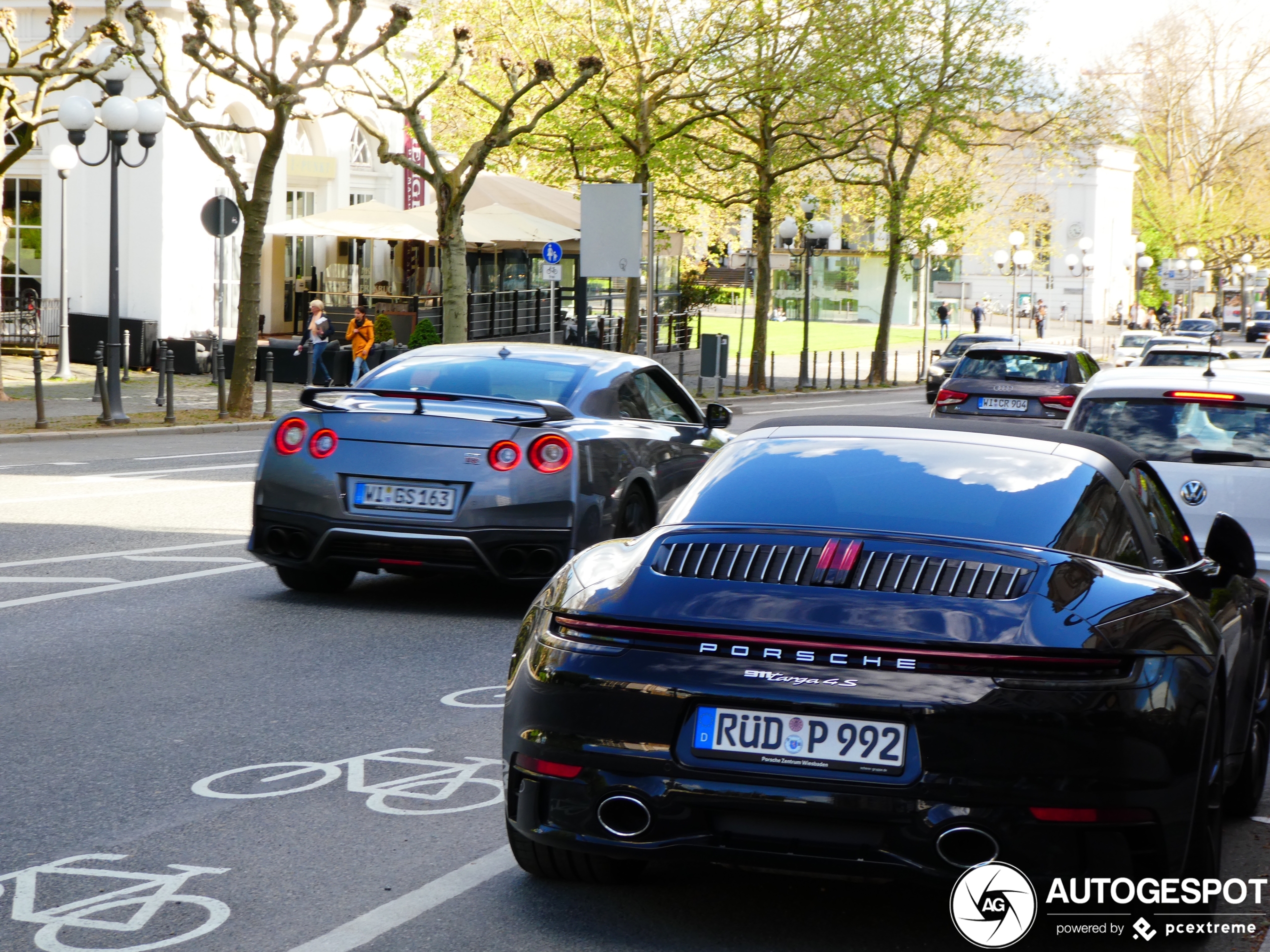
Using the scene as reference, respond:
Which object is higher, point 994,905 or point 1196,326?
point 1196,326

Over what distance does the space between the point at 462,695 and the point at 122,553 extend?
467cm

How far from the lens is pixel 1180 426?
880 centimetres

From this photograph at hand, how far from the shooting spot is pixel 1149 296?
121 meters

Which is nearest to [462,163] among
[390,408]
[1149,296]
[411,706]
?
[390,408]

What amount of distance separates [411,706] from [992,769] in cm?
364

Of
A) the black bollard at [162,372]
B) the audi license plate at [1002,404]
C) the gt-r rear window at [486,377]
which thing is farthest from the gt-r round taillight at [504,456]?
the black bollard at [162,372]

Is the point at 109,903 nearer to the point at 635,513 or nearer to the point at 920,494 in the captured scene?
the point at 920,494

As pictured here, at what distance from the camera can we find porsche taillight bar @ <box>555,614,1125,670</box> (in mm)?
3984

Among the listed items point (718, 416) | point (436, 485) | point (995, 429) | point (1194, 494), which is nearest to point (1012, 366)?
point (718, 416)

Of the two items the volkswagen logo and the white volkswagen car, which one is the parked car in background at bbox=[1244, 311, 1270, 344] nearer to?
the white volkswagen car

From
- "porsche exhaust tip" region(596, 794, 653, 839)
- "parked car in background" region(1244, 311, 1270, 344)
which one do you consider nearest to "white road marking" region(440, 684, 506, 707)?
"porsche exhaust tip" region(596, 794, 653, 839)

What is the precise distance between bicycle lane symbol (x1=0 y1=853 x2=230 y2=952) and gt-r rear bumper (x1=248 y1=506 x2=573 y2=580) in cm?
417

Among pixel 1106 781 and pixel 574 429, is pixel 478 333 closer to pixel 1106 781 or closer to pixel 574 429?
pixel 574 429

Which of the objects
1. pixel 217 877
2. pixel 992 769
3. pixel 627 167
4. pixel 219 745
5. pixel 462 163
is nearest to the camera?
pixel 992 769
